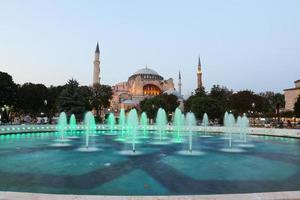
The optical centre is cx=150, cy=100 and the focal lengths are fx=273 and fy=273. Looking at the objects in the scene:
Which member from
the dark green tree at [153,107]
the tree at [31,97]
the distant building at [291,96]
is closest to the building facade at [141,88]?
the dark green tree at [153,107]

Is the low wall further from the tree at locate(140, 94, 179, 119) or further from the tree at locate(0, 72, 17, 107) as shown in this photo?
the tree at locate(140, 94, 179, 119)

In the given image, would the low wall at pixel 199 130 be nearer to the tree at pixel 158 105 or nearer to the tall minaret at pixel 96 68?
the tree at pixel 158 105

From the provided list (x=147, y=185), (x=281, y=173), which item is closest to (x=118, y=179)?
(x=147, y=185)

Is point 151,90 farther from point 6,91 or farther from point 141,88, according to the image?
point 6,91

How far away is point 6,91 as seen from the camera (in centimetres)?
3772

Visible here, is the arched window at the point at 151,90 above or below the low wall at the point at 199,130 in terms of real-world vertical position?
above

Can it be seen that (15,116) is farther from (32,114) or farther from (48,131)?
(48,131)

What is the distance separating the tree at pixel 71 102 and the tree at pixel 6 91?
24.0 ft

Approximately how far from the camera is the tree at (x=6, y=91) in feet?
122

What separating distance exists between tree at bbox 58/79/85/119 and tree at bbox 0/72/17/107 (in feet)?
24.0

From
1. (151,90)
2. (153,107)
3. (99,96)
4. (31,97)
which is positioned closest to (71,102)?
(31,97)

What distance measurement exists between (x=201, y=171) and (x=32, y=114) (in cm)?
4981

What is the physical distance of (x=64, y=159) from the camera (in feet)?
36.6

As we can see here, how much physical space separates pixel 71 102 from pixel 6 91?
941 centimetres
